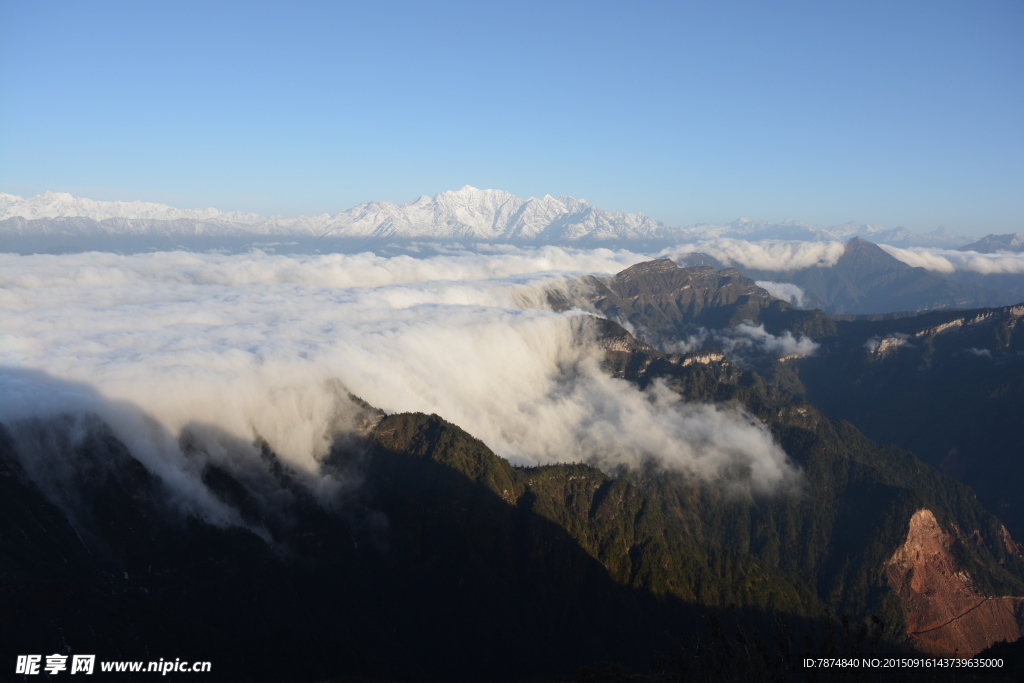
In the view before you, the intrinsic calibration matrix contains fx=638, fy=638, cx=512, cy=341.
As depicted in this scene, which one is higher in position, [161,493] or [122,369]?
[122,369]

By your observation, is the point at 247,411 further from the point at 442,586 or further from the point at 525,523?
the point at 525,523

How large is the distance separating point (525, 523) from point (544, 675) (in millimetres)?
45553

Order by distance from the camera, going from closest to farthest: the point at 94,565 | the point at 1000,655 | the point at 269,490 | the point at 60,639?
the point at 60,639 → the point at 1000,655 → the point at 94,565 → the point at 269,490

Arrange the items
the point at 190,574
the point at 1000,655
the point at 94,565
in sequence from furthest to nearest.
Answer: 1. the point at 190,574
2. the point at 94,565
3. the point at 1000,655

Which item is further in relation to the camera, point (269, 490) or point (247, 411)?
point (247, 411)

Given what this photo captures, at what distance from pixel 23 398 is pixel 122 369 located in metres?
40.6

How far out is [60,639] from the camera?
10250 centimetres

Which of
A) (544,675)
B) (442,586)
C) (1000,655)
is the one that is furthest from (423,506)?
(1000,655)

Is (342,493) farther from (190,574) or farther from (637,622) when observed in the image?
→ (637,622)

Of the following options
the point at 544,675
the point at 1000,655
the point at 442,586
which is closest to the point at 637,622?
the point at 544,675

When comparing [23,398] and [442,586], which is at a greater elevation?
[23,398]

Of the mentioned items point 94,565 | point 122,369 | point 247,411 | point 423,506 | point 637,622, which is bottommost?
point 637,622

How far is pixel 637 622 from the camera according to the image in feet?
581

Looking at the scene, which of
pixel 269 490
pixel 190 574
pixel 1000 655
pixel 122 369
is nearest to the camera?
pixel 1000 655
